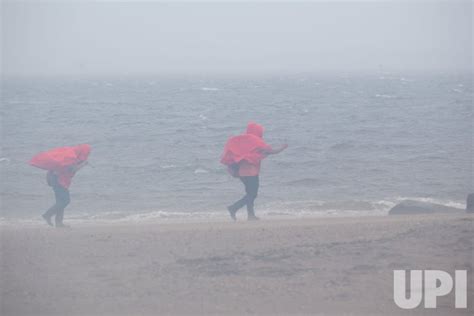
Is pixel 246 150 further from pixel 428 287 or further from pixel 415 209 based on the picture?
pixel 428 287

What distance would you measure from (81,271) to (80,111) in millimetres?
38723

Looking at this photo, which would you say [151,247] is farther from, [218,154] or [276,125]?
[276,125]

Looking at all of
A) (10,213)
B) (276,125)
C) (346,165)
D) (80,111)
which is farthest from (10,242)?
(80,111)

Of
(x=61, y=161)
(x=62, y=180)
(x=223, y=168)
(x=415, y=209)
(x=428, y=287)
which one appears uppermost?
(x=61, y=161)

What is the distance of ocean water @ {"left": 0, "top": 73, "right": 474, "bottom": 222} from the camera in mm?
17125

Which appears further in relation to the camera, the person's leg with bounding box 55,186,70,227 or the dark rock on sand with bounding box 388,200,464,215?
the dark rock on sand with bounding box 388,200,464,215

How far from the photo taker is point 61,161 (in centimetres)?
1038

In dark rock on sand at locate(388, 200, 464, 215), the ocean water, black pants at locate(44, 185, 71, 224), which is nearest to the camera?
black pants at locate(44, 185, 71, 224)

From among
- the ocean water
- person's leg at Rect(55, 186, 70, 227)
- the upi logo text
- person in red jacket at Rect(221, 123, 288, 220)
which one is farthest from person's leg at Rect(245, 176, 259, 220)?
the ocean water

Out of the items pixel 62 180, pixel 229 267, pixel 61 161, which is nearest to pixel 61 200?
pixel 62 180

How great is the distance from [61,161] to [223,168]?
40.7 feet

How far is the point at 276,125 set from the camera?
37.0m

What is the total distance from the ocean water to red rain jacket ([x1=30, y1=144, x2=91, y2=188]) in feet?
14.8

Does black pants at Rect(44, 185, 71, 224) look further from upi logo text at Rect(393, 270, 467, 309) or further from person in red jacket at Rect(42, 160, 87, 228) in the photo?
upi logo text at Rect(393, 270, 467, 309)
